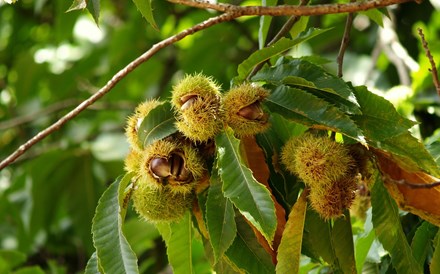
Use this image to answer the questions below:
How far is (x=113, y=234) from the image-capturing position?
1404 millimetres

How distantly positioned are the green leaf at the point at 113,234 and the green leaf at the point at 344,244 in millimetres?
396

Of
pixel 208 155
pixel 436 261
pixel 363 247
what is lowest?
pixel 436 261

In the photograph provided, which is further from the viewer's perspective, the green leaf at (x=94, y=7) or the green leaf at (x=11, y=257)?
the green leaf at (x=11, y=257)

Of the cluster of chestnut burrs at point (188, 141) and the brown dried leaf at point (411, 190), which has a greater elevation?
the cluster of chestnut burrs at point (188, 141)

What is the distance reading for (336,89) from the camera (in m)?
1.38

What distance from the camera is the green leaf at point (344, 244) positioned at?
1492mm

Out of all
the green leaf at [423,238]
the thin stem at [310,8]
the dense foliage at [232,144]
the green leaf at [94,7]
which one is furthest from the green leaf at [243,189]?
the green leaf at [423,238]

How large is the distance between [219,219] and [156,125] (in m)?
0.21

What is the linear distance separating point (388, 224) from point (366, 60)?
6.31 ft

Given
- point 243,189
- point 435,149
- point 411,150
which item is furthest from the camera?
point 435,149

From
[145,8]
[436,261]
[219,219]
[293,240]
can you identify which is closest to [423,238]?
[436,261]

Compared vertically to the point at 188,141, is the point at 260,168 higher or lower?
lower

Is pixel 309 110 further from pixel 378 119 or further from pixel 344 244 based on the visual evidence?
pixel 344 244

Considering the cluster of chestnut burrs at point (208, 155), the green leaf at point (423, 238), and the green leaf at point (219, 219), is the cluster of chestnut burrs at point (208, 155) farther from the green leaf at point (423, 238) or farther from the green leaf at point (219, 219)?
the green leaf at point (423, 238)
